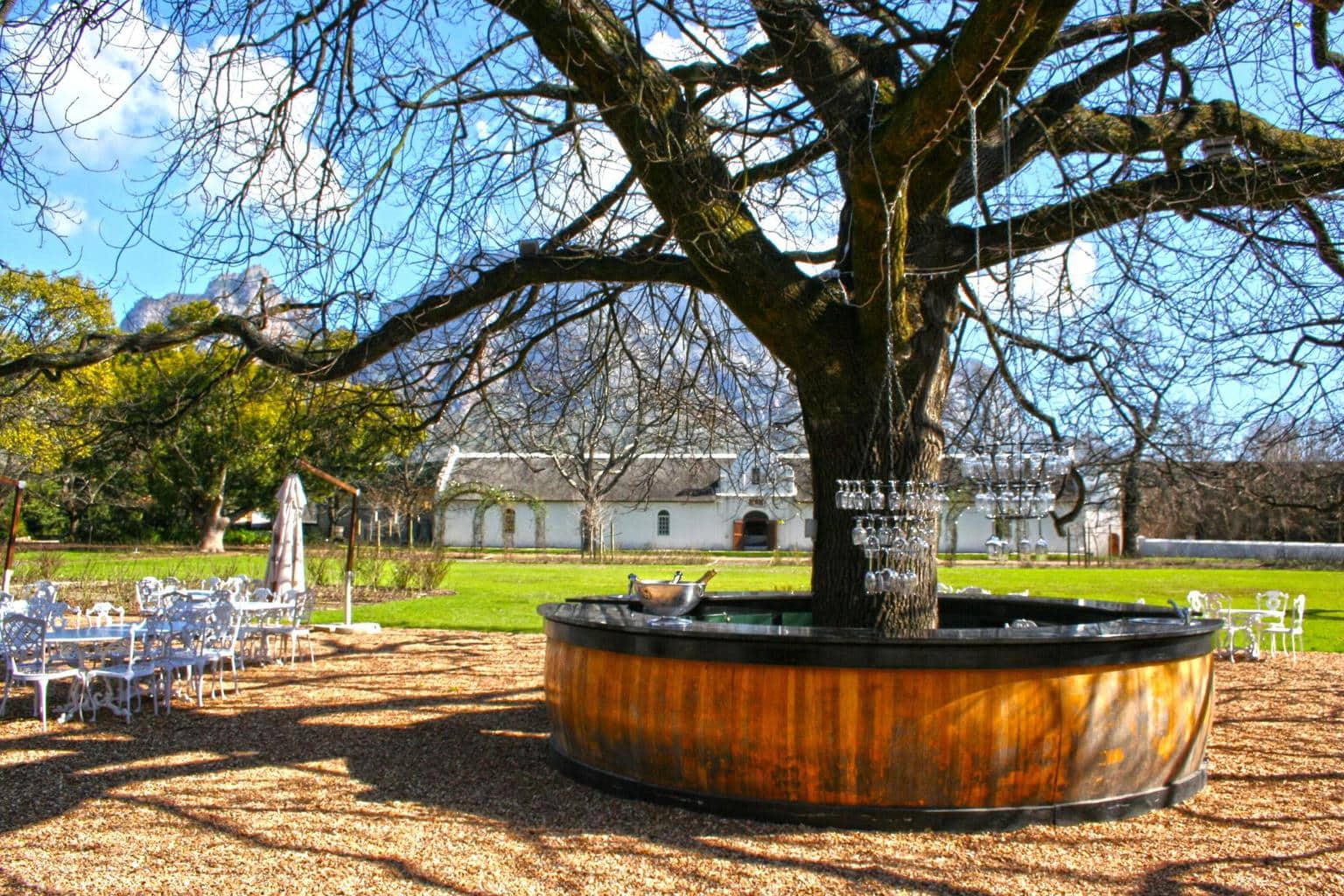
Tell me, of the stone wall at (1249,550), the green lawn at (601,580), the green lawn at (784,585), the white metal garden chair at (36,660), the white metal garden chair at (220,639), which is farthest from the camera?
the stone wall at (1249,550)

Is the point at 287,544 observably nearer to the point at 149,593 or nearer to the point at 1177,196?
the point at 149,593

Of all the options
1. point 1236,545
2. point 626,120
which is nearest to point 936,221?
point 626,120

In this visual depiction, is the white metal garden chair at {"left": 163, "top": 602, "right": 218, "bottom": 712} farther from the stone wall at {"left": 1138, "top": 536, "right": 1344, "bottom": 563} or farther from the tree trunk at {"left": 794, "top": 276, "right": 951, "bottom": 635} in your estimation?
the stone wall at {"left": 1138, "top": 536, "right": 1344, "bottom": 563}

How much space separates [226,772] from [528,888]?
11.4 feet

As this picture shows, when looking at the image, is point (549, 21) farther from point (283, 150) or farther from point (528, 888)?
point (528, 888)

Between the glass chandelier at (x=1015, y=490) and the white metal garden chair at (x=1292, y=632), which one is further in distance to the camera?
the white metal garden chair at (x=1292, y=632)

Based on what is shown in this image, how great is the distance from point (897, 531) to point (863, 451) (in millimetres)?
1443

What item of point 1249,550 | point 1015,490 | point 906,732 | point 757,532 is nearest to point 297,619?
point 906,732

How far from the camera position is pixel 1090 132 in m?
7.86

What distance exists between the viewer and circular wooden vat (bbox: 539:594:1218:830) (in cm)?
608

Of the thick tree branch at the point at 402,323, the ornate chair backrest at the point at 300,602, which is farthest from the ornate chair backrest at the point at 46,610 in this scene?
the thick tree branch at the point at 402,323

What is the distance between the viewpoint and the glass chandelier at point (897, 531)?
5992 millimetres

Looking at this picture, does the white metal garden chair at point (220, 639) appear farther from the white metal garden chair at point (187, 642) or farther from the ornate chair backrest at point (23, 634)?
the ornate chair backrest at point (23, 634)

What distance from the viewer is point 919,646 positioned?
6086mm
